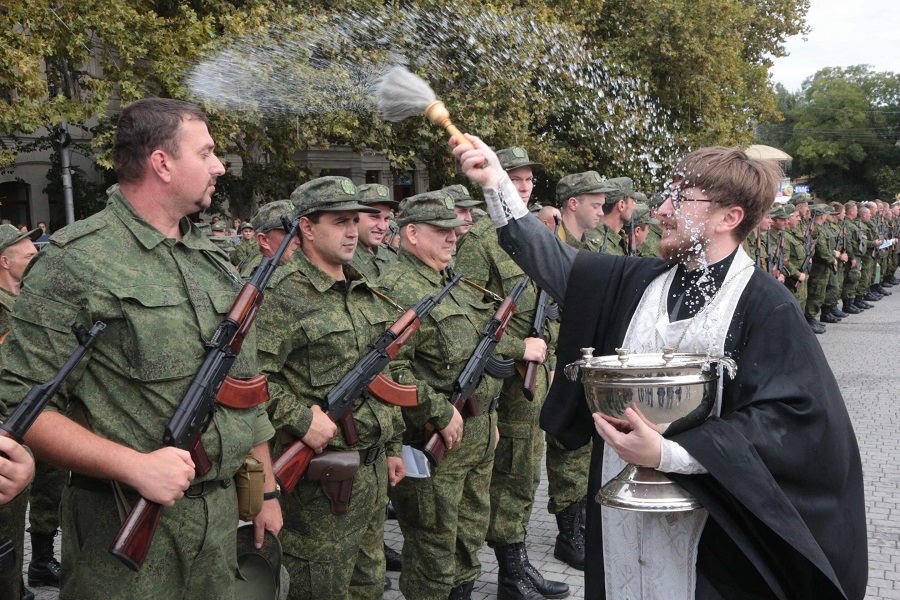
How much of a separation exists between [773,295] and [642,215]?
668 centimetres

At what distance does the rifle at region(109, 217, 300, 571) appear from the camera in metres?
2.64

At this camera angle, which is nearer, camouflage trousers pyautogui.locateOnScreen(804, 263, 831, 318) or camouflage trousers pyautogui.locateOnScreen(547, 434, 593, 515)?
camouflage trousers pyautogui.locateOnScreen(547, 434, 593, 515)

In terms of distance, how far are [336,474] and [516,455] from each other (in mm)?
1987

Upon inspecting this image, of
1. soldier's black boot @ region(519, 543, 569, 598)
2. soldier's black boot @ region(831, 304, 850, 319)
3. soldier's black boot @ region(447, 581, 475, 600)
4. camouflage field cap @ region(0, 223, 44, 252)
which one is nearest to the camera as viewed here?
soldier's black boot @ region(447, 581, 475, 600)

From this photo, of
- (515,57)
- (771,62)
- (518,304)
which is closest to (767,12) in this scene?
(771,62)

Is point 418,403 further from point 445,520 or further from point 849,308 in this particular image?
point 849,308

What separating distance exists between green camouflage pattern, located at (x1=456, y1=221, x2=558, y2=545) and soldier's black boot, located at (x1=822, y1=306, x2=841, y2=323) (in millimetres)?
13624

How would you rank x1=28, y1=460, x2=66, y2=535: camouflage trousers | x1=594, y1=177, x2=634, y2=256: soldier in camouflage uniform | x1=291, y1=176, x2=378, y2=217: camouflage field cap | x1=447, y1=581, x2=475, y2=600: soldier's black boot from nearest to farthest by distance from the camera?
x1=291, y1=176, x2=378, y2=217: camouflage field cap → x1=447, y1=581, x2=475, y2=600: soldier's black boot → x1=28, y1=460, x2=66, y2=535: camouflage trousers → x1=594, y1=177, x2=634, y2=256: soldier in camouflage uniform

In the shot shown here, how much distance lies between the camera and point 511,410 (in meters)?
5.65

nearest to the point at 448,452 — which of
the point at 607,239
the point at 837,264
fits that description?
the point at 607,239

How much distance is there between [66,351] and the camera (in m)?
2.63

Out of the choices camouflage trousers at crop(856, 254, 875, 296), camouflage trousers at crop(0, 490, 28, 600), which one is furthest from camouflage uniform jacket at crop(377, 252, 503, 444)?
camouflage trousers at crop(856, 254, 875, 296)

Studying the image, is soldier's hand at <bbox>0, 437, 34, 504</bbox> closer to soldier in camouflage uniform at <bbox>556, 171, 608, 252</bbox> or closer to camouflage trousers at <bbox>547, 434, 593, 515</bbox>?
camouflage trousers at <bbox>547, 434, 593, 515</bbox>

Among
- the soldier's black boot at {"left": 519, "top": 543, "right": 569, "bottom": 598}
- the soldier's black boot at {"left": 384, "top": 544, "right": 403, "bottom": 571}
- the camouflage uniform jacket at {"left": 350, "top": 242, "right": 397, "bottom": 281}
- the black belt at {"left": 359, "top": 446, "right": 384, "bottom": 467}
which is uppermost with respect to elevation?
the camouflage uniform jacket at {"left": 350, "top": 242, "right": 397, "bottom": 281}
